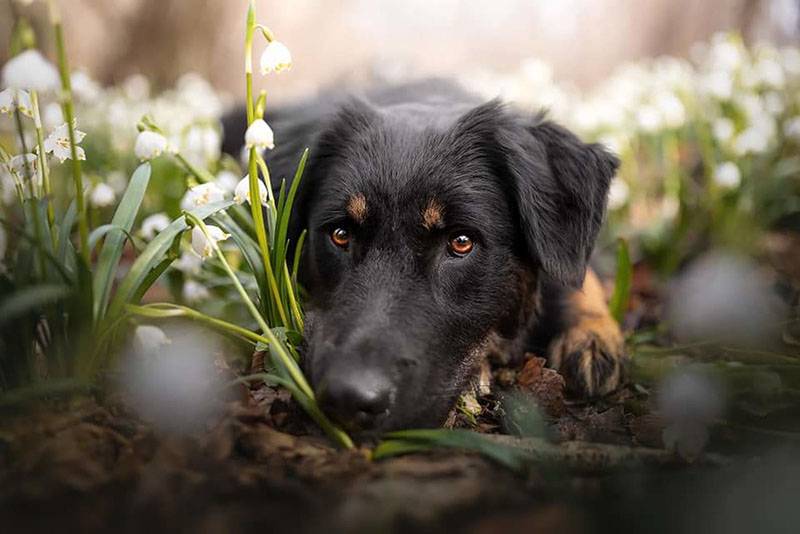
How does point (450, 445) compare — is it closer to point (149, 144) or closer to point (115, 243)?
point (115, 243)

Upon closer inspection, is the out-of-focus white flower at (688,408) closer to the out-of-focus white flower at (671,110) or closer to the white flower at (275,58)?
the white flower at (275,58)

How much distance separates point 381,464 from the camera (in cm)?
225

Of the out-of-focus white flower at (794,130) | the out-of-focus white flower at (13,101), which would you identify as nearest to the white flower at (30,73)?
the out-of-focus white flower at (13,101)

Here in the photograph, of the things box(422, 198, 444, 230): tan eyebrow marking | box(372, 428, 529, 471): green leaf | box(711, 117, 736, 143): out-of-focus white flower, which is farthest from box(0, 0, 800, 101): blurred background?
box(372, 428, 529, 471): green leaf

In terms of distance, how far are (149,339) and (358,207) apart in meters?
1.00

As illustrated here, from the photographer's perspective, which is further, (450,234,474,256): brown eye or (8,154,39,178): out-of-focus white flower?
(450,234,474,256): brown eye

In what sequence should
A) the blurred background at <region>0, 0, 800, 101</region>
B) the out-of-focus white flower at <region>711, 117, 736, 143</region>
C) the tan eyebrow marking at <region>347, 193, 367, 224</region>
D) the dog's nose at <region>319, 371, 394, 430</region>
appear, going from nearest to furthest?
the dog's nose at <region>319, 371, 394, 430</region> → the tan eyebrow marking at <region>347, 193, 367, 224</region> → the out-of-focus white flower at <region>711, 117, 736, 143</region> → the blurred background at <region>0, 0, 800, 101</region>

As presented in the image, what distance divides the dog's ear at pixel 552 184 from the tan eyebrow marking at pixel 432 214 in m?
0.38

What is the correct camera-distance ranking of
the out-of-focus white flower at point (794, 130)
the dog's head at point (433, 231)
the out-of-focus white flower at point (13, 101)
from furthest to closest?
the out-of-focus white flower at point (794, 130)
the dog's head at point (433, 231)
the out-of-focus white flower at point (13, 101)

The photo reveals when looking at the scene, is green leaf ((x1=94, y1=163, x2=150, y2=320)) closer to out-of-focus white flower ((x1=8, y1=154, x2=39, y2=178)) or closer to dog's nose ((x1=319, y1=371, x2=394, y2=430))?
out-of-focus white flower ((x1=8, y1=154, x2=39, y2=178))

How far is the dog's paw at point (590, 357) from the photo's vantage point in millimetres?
3438

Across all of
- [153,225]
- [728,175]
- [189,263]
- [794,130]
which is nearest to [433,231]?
[189,263]

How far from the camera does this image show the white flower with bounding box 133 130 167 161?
2.92 m

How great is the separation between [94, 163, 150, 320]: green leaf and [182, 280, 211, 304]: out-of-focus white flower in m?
0.95
